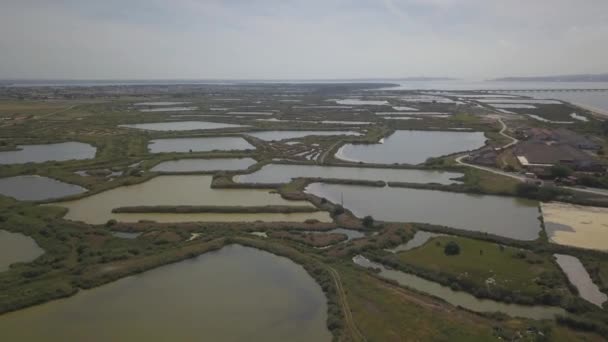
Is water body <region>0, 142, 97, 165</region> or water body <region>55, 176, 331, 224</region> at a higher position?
water body <region>0, 142, 97, 165</region>

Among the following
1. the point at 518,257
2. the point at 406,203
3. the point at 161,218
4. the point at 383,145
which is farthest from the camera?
the point at 383,145

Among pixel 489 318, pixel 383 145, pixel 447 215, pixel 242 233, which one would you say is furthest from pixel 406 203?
pixel 383 145

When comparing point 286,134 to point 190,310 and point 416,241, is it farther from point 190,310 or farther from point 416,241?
point 190,310

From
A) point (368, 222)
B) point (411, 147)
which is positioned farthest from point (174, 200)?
point (411, 147)

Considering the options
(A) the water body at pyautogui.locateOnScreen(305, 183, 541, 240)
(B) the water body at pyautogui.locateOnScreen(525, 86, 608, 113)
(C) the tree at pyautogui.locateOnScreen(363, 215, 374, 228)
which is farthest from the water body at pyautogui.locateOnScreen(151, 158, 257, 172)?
(B) the water body at pyautogui.locateOnScreen(525, 86, 608, 113)

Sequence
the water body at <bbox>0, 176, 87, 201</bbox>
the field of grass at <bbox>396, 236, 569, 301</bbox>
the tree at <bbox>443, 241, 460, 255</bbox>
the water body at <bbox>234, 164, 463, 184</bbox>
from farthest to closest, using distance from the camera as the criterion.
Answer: the water body at <bbox>234, 164, 463, 184</bbox>, the water body at <bbox>0, 176, 87, 201</bbox>, the tree at <bbox>443, 241, 460, 255</bbox>, the field of grass at <bbox>396, 236, 569, 301</bbox>

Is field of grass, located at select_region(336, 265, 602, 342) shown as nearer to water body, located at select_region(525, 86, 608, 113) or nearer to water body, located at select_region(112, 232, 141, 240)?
water body, located at select_region(112, 232, 141, 240)

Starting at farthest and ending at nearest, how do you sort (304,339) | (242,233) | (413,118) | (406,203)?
1. (413,118)
2. (406,203)
3. (242,233)
4. (304,339)

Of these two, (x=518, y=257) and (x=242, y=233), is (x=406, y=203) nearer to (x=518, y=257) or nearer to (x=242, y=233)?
(x=518, y=257)
